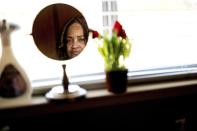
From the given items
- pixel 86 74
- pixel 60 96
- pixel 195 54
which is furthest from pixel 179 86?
pixel 60 96

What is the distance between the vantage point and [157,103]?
123cm

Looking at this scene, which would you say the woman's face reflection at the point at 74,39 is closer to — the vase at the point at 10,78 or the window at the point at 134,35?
the window at the point at 134,35

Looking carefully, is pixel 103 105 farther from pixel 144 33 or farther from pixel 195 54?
pixel 195 54

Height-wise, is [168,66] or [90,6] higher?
[90,6]

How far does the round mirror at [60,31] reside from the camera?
1.05 meters

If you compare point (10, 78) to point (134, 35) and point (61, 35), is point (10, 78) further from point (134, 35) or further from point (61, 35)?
point (134, 35)

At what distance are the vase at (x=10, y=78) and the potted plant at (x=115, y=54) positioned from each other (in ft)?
1.08

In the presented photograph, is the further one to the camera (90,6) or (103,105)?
(90,6)

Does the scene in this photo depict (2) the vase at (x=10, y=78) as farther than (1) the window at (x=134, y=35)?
No

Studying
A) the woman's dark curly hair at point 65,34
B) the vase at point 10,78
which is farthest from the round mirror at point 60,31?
the vase at point 10,78

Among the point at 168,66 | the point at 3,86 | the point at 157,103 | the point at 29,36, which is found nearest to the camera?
the point at 3,86

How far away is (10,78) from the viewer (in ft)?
3.27

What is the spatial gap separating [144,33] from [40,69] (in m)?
0.53

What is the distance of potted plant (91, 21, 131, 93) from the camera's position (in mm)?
1062
